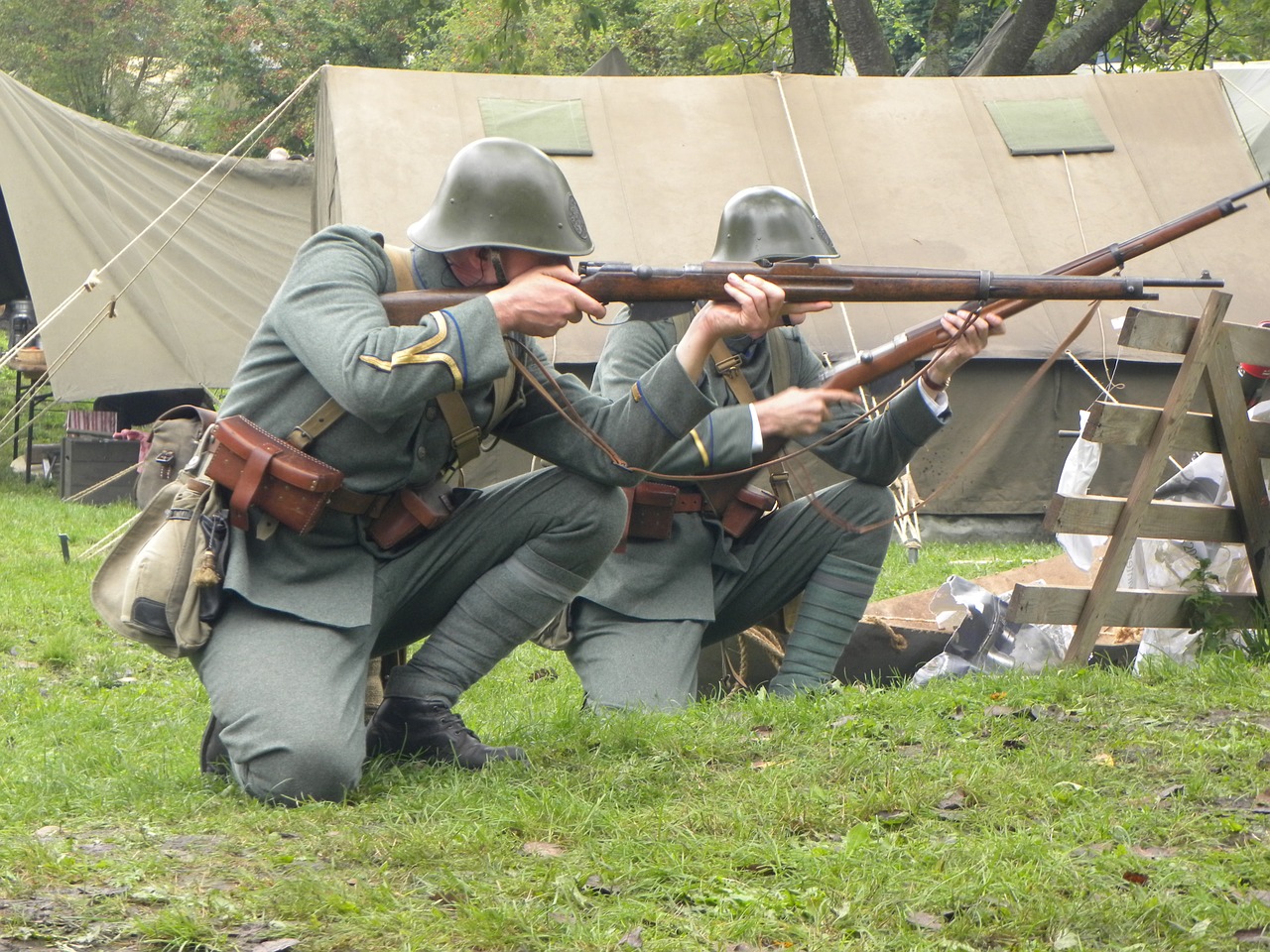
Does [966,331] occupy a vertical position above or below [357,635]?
above

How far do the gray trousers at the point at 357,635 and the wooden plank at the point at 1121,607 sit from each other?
177 centimetres

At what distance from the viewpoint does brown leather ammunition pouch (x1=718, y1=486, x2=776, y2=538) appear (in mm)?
5125

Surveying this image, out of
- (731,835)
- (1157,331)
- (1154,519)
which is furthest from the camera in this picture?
(1154,519)

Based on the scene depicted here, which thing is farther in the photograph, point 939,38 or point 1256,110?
point 939,38

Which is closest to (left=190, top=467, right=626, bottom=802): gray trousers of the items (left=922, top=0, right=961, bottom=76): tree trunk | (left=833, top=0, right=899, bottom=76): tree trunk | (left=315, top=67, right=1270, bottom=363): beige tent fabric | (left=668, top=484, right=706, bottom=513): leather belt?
(left=668, top=484, right=706, bottom=513): leather belt

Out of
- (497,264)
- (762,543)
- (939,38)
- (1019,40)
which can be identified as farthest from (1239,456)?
(939,38)

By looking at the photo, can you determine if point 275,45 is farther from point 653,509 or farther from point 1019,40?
point 653,509

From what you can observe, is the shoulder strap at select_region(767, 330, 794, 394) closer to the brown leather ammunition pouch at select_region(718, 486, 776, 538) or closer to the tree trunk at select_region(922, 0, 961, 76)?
the brown leather ammunition pouch at select_region(718, 486, 776, 538)

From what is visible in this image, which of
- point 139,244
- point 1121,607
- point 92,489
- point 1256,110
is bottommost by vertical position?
point 92,489

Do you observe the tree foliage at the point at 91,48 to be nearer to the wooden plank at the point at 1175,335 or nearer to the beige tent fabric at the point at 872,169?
the beige tent fabric at the point at 872,169

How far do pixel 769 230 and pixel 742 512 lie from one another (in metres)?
1.00

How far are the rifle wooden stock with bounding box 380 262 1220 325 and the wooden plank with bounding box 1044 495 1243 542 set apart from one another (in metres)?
0.87

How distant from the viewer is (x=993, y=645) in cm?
566

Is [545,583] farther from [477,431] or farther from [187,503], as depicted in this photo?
[187,503]
